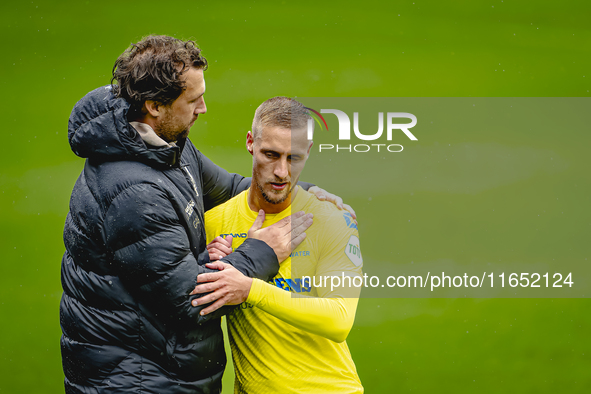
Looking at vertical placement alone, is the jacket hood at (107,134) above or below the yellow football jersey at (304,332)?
above

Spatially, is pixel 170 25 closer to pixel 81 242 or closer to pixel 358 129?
pixel 358 129

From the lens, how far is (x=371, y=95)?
358cm

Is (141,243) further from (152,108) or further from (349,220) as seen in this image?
(349,220)

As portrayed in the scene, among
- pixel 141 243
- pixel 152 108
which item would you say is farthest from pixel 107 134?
pixel 141 243

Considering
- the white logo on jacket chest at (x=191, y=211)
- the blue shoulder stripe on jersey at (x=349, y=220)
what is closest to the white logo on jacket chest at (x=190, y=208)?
the white logo on jacket chest at (x=191, y=211)

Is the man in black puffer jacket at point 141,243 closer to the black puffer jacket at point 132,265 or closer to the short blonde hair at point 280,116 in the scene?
the black puffer jacket at point 132,265

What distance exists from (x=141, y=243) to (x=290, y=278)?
579 millimetres

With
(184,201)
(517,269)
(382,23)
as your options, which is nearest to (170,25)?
(382,23)

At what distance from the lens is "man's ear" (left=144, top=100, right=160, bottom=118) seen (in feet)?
5.56

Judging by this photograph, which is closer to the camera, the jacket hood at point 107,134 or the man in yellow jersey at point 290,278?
the jacket hood at point 107,134

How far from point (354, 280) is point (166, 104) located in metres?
0.89

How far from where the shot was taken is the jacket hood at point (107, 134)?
160 cm

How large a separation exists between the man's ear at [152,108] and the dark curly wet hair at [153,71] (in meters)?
0.01

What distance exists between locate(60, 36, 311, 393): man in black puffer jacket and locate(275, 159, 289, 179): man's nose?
0.65 ft
